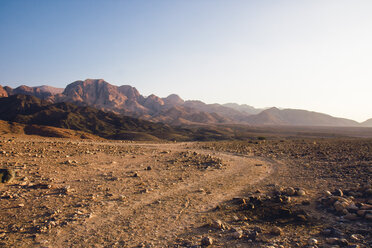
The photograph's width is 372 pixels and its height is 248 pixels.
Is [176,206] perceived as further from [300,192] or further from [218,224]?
[300,192]

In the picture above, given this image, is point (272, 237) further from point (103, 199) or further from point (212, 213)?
point (103, 199)

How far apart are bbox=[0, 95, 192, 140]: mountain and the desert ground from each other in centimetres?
6472

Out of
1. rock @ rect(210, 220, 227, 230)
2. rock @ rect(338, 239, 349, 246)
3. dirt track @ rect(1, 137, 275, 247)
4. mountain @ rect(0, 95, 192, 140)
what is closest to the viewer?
rock @ rect(338, 239, 349, 246)

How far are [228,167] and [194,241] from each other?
10457 mm

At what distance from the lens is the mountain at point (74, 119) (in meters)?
83.9

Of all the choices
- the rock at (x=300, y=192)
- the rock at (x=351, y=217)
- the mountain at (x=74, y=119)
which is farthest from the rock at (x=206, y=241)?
the mountain at (x=74, y=119)

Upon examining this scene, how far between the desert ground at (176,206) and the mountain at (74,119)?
2548 inches

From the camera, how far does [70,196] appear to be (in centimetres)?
898

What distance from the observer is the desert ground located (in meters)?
6.12

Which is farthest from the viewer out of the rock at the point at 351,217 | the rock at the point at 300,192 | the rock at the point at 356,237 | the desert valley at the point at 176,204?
the rock at the point at 300,192

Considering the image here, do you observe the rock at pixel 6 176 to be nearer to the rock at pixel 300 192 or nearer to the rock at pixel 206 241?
the rock at pixel 206 241

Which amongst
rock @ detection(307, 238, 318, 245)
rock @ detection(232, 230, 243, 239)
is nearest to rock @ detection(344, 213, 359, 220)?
rock @ detection(307, 238, 318, 245)

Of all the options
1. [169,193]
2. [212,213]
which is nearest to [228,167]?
[169,193]

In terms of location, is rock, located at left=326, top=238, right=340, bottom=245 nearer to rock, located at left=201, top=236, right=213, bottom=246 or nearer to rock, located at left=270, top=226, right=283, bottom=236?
rock, located at left=270, top=226, right=283, bottom=236
